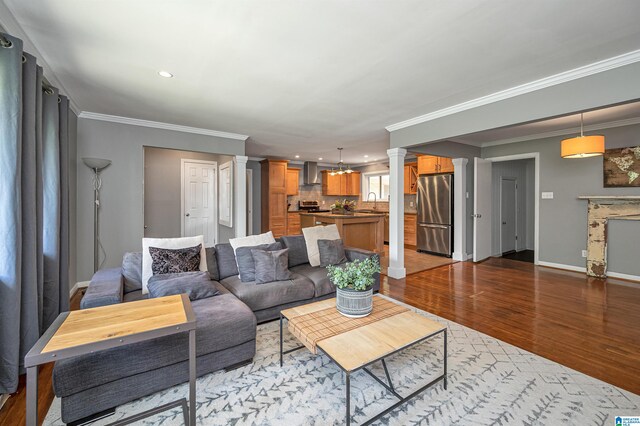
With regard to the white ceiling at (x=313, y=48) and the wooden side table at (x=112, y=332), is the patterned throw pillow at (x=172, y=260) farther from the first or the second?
the white ceiling at (x=313, y=48)

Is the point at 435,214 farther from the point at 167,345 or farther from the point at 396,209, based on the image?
the point at 167,345

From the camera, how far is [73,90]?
10.4 feet

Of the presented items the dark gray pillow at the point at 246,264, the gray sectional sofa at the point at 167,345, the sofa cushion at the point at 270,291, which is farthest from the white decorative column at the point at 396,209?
the dark gray pillow at the point at 246,264

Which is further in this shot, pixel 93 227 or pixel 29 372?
A: pixel 93 227

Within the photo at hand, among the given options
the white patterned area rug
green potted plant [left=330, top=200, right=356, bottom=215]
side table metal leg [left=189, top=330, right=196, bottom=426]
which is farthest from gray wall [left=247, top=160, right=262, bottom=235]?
side table metal leg [left=189, top=330, right=196, bottom=426]

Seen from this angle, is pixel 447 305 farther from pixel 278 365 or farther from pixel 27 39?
pixel 27 39

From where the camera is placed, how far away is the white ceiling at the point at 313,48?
181 cm

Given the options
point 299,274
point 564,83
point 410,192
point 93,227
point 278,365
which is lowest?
point 278,365

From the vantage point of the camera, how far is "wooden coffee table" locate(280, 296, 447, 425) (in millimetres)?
1551

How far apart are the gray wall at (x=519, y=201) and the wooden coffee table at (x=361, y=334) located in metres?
5.52

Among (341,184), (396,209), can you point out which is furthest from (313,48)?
(341,184)

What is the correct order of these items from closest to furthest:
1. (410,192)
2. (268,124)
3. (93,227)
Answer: (93,227), (268,124), (410,192)

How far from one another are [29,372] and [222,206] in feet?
18.3

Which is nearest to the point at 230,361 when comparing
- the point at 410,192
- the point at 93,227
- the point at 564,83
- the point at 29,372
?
the point at 29,372
